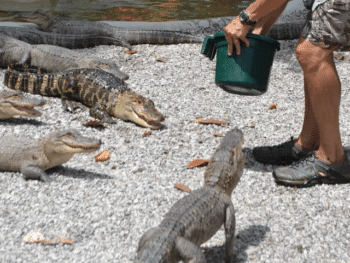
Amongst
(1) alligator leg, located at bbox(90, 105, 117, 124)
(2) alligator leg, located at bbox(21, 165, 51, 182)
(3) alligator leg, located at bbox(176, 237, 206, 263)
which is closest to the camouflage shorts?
(3) alligator leg, located at bbox(176, 237, 206, 263)

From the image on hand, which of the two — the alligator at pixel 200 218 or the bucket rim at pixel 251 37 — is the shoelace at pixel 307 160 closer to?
the alligator at pixel 200 218

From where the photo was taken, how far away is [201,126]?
155 inches

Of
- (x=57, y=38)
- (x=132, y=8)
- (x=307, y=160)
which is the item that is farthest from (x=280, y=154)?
(x=132, y=8)

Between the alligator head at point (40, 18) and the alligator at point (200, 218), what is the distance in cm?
560

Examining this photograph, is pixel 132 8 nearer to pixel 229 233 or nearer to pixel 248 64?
pixel 248 64

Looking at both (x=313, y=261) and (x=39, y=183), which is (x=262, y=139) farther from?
(x=39, y=183)

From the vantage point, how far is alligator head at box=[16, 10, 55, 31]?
7367mm

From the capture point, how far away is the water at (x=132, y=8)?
8.26 metres

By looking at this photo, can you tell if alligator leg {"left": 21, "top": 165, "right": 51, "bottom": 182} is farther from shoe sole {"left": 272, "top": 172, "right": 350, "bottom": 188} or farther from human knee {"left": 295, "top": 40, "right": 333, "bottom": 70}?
human knee {"left": 295, "top": 40, "right": 333, "bottom": 70}

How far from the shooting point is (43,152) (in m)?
3.09

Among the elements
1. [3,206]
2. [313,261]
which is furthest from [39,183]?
[313,261]

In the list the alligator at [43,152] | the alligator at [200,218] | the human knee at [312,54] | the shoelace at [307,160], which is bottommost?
the alligator at [43,152]

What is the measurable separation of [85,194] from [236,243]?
103cm

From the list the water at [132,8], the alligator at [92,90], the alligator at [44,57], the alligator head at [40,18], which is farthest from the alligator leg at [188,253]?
the water at [132,8]
